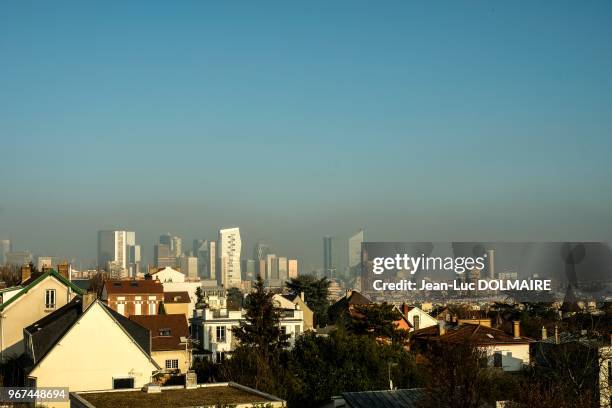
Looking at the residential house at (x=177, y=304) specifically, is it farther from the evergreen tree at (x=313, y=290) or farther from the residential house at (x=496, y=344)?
the residential house at (x=496, y=344)

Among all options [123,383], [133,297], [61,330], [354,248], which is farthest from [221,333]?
[354,248]

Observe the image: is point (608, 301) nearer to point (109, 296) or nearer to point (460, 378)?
point (109, 296)

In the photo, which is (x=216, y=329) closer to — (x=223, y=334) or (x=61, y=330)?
(x=223, y=334)

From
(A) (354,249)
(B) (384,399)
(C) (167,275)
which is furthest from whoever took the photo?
(A) (354,249)

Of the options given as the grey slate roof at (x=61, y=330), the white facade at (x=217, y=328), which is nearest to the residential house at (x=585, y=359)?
the white facade at (x=217, y=328)

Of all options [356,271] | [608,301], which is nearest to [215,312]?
[608,301]

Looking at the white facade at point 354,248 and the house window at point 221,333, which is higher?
the white facade at point 354,248

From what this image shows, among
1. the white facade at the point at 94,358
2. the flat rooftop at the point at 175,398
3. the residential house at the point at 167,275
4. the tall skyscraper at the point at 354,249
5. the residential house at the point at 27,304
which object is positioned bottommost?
the flat rooftop at the point at 175,398
